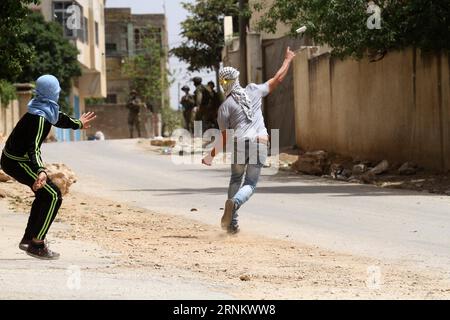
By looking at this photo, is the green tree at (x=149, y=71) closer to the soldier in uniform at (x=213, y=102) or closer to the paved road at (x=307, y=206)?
the soldier in uniform at (x=213, y=102)

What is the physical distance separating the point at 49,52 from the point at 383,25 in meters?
34.9

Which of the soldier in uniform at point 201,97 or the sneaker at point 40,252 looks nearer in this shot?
the sneaker at point 40,252

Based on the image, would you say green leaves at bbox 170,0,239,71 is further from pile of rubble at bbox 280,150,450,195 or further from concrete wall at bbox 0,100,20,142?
pile of rubble at bbox 280,150,450,195

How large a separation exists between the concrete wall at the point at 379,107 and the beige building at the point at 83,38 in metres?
27.4

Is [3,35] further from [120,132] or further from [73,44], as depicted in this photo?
[120,132]

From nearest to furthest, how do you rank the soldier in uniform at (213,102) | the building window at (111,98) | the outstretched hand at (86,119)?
1. the outstretched hand at (86,119)
2. the soldier in uniform at (213,102)
3. the building window at (111,98)

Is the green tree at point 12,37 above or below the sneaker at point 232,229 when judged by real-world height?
above

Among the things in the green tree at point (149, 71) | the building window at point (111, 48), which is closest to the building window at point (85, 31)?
the green tree at point (149, 71)

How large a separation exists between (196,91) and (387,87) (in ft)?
31.3

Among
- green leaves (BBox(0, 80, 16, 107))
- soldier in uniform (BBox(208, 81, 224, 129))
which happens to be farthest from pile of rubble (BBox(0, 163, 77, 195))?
green leaves (BBox(0, 80, 16, 107))

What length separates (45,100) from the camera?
399 inches

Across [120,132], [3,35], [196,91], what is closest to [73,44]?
[120,132]

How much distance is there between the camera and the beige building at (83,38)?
5931 centimetres

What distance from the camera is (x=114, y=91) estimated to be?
8612cm
